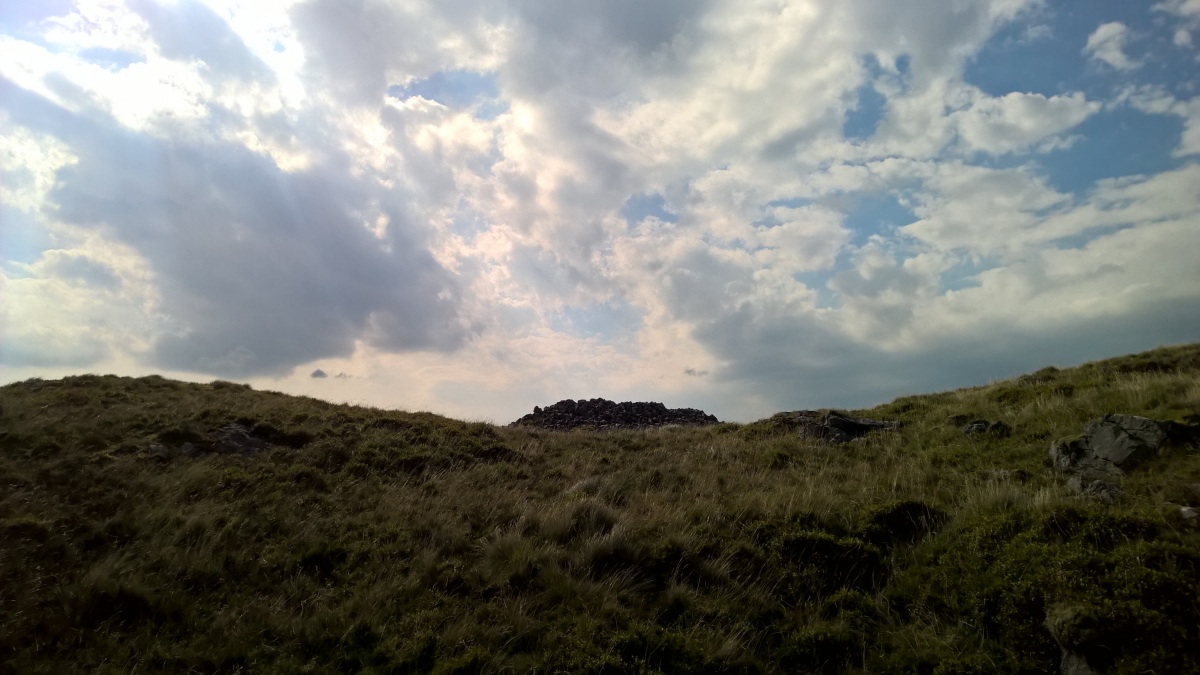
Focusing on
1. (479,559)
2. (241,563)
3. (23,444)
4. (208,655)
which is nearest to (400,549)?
(479,559)

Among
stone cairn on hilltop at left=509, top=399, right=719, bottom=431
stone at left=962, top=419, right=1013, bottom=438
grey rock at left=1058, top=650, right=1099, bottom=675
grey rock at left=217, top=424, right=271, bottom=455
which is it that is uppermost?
stone cairn on hilltop at left=509, top=399, right=719, bottom=431

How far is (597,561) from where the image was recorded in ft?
28.8

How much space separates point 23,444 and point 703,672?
14849mm

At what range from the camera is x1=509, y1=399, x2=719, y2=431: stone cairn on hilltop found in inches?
1181

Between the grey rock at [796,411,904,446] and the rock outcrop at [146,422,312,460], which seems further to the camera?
the grey rock at [796,411,904,446]

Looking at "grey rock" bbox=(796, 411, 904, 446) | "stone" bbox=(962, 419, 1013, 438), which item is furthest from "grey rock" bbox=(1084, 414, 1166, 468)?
"grey rock" bbox=(796, 411, 904, 446)

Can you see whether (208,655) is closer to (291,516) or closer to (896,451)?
(291,516)

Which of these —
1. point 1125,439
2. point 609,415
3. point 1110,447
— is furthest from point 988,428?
point 609,415

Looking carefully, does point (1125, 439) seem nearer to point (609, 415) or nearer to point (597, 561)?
point (597, 561)

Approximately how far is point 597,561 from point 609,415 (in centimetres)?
2293

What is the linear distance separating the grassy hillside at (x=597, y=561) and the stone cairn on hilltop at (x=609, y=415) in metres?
15.5

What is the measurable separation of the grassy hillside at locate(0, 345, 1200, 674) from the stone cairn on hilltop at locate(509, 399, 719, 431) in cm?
1551

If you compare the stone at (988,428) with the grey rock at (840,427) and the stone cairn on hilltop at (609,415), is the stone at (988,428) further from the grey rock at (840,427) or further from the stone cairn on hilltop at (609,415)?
the stone cairn on hilltop at (609,415)

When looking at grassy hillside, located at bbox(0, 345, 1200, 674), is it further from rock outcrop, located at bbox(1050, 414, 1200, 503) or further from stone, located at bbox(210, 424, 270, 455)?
stone, located at bbox(210, 424, 270, 455)
